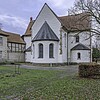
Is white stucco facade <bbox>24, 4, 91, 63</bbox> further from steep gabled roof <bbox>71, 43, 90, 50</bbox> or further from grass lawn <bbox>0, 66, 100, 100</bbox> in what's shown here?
grass lawn <bbox>0, 66, 100, 100</bbox>

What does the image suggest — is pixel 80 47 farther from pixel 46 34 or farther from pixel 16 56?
pixel 16 56

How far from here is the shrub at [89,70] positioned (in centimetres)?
1588

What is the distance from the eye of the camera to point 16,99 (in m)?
8.24

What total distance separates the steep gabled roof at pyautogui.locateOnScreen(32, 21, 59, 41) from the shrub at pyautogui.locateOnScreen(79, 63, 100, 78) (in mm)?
20770

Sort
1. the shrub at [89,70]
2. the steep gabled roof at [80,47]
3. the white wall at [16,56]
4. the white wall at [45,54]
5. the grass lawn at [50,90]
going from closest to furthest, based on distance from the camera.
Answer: the grass lawn at [50,90] → the shrub at [89,70] → the white wall at [45,54] → the steep gabled roof at [80,47] → the white wall at [16,56]

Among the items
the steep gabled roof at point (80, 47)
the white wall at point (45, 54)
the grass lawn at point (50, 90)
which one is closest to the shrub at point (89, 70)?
the grass lawn at point (50, 90)

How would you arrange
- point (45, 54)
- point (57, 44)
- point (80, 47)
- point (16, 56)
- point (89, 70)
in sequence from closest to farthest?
point (89, 70), point (45, 54), point (57, 44), point (80, 47), point (16, 56)

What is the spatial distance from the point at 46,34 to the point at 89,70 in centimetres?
2206

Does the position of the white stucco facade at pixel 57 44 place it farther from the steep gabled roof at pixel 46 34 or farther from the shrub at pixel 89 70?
the shrub at pixel 89 70

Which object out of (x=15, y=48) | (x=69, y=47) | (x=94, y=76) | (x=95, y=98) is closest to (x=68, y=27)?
(x=69, y=47)

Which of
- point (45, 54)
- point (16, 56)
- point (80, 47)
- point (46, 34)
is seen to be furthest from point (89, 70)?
point (16, 56)

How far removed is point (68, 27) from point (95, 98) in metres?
34.9

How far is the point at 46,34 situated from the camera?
37062 millimetres

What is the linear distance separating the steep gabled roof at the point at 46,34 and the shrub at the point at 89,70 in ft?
68.1
